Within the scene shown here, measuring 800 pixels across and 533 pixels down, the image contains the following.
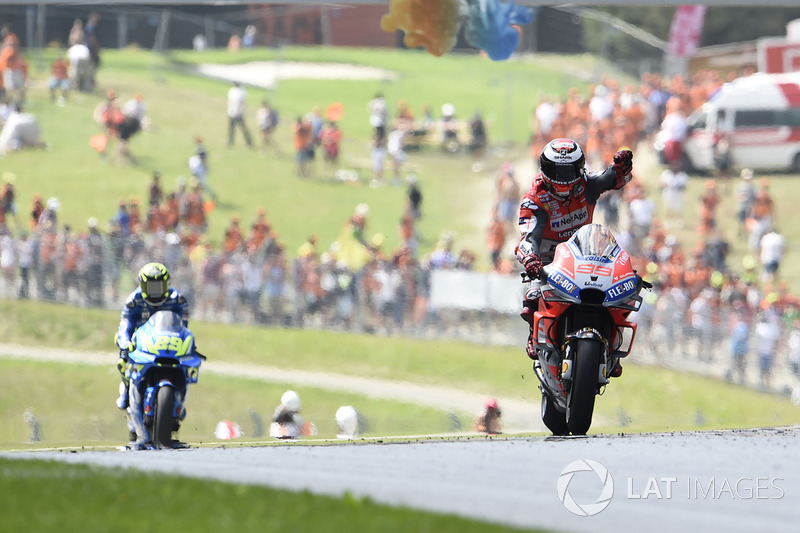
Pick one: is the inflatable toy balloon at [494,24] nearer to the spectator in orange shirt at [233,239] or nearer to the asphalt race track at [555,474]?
the asphalt race track at [555,474]

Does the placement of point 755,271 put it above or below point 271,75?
below

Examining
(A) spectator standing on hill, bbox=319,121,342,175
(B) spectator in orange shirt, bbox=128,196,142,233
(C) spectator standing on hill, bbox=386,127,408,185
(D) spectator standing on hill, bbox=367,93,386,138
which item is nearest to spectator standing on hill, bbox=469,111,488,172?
(C) spectator standing on hill, bbox=386,127,408,185

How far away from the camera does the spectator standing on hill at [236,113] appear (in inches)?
1421

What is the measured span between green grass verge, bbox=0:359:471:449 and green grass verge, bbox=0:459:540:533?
12827 mm

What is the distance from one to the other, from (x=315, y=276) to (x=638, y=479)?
16715 mm

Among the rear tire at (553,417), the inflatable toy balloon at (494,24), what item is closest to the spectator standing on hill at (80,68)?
the inflatable toy balloon at (494,24)

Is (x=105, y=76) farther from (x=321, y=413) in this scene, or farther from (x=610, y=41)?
(x=321, y=413)

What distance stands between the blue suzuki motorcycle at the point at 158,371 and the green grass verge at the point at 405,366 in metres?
9.18

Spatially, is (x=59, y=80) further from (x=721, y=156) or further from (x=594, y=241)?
(x=594, y=241)

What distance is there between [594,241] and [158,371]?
3.88 m

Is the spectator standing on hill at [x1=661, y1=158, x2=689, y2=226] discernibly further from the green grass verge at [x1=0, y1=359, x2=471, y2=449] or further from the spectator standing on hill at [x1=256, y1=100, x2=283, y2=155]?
the spectator standing on hill at [x1=256, y1=100, x2=283, y2=155]

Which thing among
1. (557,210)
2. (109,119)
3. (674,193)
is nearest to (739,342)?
(674,193)

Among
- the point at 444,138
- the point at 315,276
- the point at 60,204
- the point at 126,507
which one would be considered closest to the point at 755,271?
the point at 315,276

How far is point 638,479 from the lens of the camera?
25.6 feet
